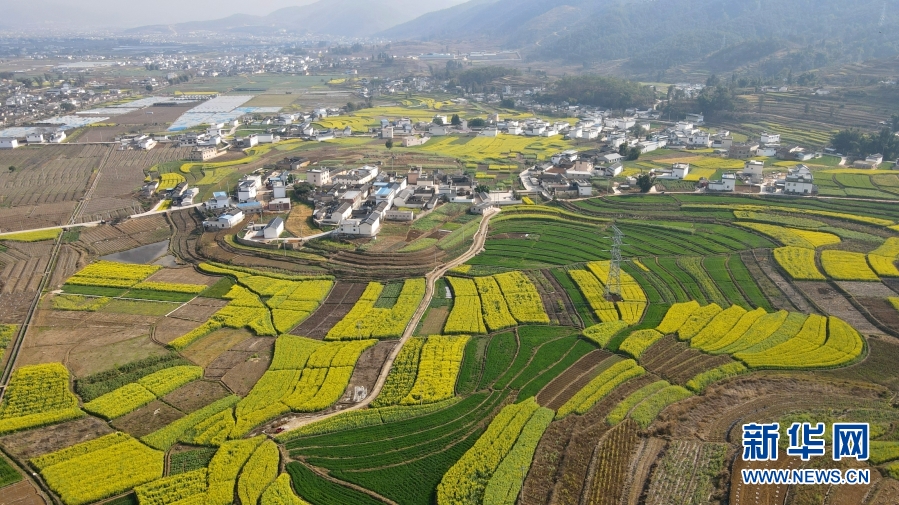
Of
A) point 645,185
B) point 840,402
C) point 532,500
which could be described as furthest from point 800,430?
point 645,185

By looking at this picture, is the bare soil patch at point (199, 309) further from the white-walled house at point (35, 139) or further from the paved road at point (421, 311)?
the white-walled house at point (35, 139)

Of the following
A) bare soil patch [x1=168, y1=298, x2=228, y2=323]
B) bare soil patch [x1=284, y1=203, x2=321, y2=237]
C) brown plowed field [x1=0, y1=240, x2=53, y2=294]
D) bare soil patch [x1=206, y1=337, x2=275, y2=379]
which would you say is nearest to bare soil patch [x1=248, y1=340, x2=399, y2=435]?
bare soil patch [x1=206, y1=337, x2=275, y2=379]

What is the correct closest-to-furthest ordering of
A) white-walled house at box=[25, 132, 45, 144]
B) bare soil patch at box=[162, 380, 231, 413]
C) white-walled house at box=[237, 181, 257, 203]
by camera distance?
bare soil patch at box=[162, 380, 231, 413] → white-walled house at box=[237, 181, 257, 203] → white-walled house at box=[25, 132, 45, 144]

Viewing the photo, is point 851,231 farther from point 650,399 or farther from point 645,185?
point 650,399

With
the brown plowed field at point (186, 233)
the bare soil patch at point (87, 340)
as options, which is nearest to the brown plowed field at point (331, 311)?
the bare soil patch at point (87, 340)

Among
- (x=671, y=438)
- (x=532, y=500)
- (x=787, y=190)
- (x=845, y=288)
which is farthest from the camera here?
(x=787, y=190)

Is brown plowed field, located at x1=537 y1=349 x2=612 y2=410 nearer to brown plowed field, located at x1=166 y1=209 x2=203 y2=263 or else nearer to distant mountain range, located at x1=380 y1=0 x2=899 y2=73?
brown plowed field, located at x1=166 y1=209 x2=203 y2=263
